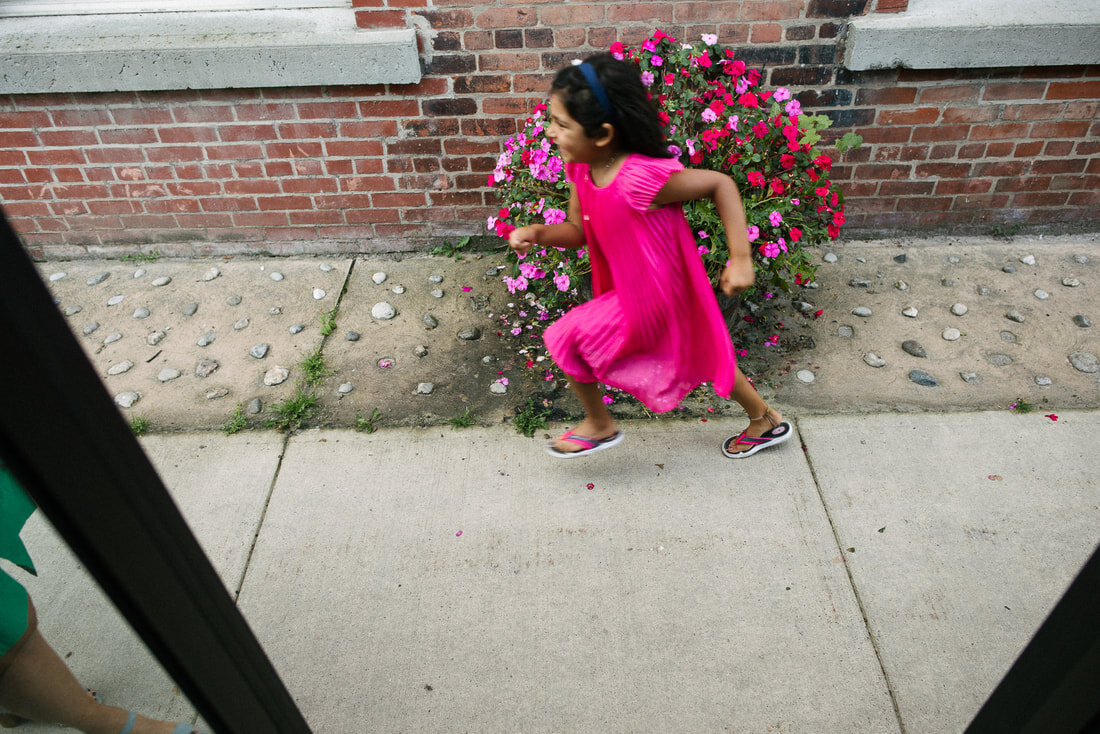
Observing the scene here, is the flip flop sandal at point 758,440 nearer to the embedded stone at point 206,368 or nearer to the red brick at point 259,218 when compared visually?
the embedded stone at point 206,368

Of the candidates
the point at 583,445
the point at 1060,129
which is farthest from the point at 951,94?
the point at 583,445

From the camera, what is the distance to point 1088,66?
3.05 m

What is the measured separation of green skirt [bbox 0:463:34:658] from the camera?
109 cm

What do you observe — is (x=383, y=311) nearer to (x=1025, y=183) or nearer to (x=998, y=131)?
(x=998, y=131)

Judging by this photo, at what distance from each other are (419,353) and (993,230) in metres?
2.93

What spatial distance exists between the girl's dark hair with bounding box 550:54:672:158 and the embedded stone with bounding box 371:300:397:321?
1.58m

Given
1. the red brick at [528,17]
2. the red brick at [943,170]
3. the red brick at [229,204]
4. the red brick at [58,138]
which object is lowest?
the red brick at [229,204]

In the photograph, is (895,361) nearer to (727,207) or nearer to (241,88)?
(727,207)

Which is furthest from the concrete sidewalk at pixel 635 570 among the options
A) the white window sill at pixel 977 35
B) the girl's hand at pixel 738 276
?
the white window sill at pixel 977 35

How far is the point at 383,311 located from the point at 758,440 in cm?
174

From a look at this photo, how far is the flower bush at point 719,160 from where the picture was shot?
2.49 meters

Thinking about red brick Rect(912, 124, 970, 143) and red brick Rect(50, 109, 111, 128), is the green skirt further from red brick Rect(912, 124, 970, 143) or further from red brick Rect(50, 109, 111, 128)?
red brick Rect(912, 124, 970, 143)

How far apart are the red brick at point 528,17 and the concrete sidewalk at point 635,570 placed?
1.74 metres

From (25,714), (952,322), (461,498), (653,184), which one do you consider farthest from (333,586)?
(952,322)
